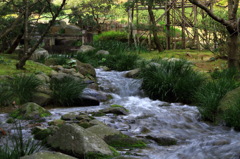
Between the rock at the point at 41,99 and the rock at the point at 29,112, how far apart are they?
0.90 meters

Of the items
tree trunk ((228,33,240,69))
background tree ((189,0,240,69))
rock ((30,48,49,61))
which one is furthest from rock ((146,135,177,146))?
rock ((30,48,49,61))

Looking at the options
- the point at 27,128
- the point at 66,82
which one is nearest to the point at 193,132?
the point at 27,128

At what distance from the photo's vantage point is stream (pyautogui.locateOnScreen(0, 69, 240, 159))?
5293mm

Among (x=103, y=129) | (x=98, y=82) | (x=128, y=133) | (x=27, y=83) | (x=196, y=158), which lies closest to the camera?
(x=196, y=158)

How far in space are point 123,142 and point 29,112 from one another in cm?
270

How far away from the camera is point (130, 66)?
45.9ft

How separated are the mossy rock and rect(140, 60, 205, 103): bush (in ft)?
12.3

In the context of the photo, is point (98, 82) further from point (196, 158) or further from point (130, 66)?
point (196, 158)

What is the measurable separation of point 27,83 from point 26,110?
1.42 m

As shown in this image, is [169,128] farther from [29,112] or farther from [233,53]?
[233,53]

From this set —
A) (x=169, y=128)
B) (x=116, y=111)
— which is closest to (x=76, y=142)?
(x=169, y=128)

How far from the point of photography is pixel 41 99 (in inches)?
337

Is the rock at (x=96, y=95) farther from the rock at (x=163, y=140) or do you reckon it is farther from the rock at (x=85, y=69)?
the rock at (x=163, y=140)

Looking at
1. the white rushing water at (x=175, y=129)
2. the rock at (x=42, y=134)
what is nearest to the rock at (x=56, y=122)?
the rock at (x=42, y=134)
